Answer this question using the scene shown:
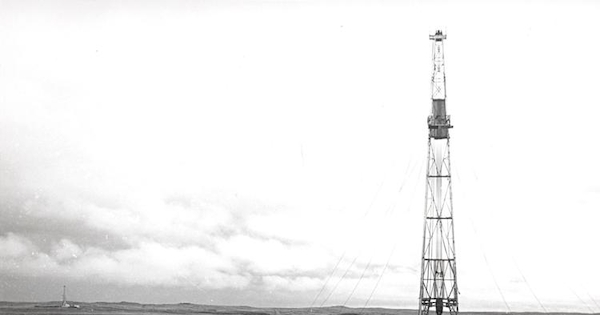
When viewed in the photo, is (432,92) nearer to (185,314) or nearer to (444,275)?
(444,275)

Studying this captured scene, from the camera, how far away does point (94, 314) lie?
529ft

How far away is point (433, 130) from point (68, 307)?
542 ft

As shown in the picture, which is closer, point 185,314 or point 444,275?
point 444,275

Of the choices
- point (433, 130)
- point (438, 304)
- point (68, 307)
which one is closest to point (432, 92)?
point (433, 130)

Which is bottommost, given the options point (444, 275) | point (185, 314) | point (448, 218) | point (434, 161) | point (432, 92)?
point (185, 314)

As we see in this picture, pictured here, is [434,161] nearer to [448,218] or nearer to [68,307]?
[448,218]

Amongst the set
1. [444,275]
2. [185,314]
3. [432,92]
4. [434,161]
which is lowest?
[185,314]

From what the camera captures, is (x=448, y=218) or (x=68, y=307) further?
(x=68, y=307)

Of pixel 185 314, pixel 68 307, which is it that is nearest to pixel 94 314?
pixel 185 314

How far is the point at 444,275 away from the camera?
161 ft

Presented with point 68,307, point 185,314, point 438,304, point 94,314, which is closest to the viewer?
point 438,304

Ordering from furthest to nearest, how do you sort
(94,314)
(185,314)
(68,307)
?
(68,307) → (185,314) → (94,314)

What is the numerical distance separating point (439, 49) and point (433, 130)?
5469 millimetres

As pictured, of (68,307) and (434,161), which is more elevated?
(434,161)
